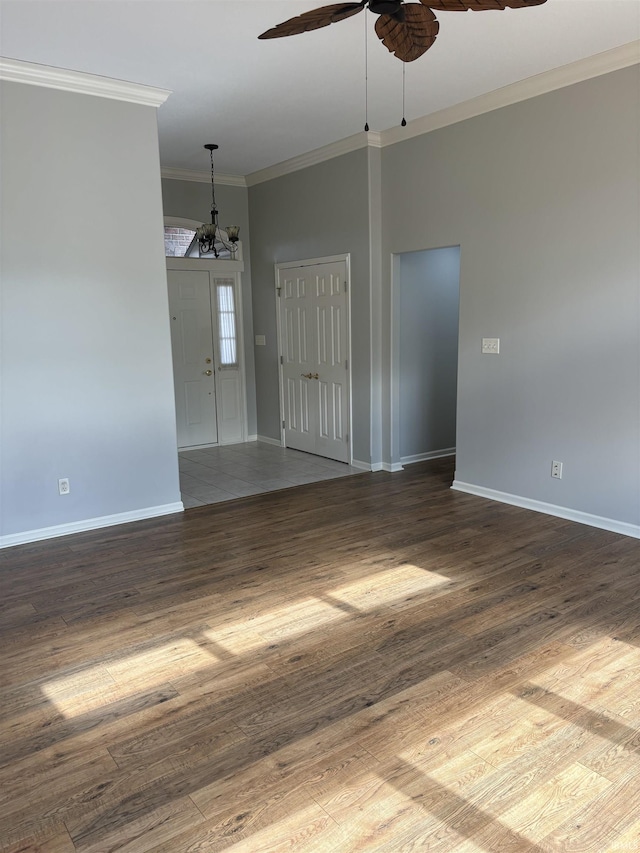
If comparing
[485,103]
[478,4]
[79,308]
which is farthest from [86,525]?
[485,103]

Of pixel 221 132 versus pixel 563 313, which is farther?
pixel 221 132

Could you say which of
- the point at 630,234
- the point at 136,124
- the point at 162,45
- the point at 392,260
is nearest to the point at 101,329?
the point at 136,124

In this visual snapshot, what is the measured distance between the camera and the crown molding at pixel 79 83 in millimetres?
3930

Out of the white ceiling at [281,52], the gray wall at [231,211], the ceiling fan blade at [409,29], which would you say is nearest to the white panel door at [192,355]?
the gray wall at [231,211]

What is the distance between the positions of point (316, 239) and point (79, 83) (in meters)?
2.70

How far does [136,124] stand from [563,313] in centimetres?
328

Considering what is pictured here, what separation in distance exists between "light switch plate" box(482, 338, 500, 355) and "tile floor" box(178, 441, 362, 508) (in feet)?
5.76

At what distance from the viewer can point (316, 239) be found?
20.8ft

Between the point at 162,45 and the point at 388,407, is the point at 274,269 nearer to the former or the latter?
the point at 388,407

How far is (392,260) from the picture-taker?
5715 millimetres

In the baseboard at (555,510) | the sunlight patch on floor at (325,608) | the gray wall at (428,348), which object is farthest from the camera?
the gray wall at (428,348)

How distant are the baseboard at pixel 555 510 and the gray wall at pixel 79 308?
2586 mm

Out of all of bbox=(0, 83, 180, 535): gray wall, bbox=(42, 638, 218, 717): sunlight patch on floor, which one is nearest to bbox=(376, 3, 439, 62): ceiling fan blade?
bbox=(0, 83, 180, 535): gray wall

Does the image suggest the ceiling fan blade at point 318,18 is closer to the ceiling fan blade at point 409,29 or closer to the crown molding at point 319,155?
the ceiling fan blade at point 409,29
